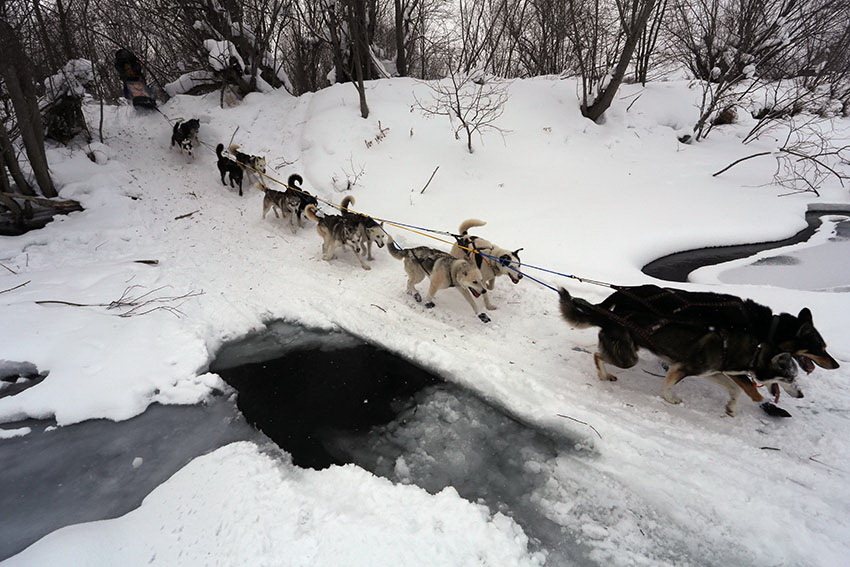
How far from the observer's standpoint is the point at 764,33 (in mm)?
11258

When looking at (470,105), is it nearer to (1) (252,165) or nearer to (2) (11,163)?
(1) (252,165)

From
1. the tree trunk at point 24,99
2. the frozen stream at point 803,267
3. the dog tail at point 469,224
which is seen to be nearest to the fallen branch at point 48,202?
the tree trunk at point 24,99

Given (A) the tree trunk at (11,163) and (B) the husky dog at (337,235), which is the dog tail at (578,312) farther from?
(A) the tree trunk at (11,163)

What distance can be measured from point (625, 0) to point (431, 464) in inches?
539

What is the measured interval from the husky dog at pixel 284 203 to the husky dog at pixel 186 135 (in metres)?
5.12

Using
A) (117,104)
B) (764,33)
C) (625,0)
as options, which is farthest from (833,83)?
(117,104)

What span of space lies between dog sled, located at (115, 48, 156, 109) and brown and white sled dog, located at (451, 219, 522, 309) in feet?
46.6

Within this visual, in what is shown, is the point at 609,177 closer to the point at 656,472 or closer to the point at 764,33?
the point at 764,33

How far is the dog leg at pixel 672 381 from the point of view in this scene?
3266 millimetres

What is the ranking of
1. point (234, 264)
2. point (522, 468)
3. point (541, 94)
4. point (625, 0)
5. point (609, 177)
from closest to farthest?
point (522, 468) < point (234, 264) < point (609, 177) < point (625, 0) < point (541, 94)

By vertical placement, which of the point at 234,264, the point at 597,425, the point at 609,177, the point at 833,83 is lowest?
the point at 597,425

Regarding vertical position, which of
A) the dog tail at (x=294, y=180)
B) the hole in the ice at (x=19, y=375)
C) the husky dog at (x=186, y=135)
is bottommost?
the hole in the ice at (x=19, y=375)

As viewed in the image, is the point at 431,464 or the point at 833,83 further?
the point at 833,83

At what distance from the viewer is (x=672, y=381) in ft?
10.9
